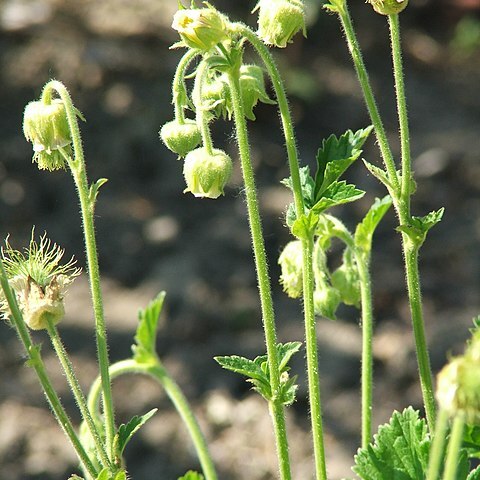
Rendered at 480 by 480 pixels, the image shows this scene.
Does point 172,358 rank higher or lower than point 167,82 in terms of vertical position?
lower

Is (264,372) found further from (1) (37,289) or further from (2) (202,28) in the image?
(2) (202,28)

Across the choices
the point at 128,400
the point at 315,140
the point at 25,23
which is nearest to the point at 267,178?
the point at 315,140

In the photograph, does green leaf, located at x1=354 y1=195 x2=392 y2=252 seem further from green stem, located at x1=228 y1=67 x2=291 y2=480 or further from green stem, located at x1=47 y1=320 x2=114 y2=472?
green stem, located at x1=47 y1=320 x2=114 y2=472

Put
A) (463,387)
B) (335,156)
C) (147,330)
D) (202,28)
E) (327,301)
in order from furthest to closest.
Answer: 1. (147,330)
2. (327,301)
3. (335,156)
4. (202,28)
5. (463,387)

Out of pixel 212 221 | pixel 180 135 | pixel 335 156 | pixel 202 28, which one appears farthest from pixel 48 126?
pixel 212 221

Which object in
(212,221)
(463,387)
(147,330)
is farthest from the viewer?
(212,221)

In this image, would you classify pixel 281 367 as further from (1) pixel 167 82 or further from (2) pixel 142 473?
(1) pixel 167 82

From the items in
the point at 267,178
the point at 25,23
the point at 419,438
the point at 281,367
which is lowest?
the point at 419,438
